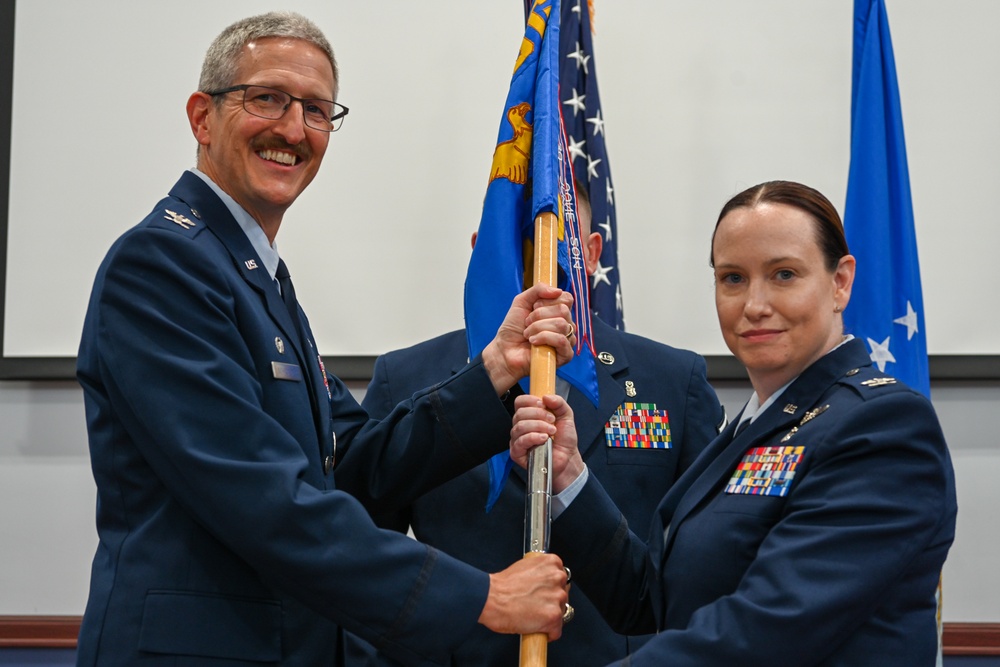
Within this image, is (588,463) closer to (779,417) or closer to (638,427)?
(638,427)

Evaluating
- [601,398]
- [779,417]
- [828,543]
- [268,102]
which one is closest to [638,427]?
[601,398]

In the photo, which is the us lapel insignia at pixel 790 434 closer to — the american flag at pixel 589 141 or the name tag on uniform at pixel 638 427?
the name tag on uniform at pixel 638 427

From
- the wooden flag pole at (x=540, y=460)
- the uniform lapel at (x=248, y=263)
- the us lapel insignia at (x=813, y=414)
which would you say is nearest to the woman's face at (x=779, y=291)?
the us lapel insignia at (x=813, y=414)

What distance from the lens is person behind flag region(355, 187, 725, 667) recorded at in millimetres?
2504

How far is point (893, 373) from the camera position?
347 centimetres

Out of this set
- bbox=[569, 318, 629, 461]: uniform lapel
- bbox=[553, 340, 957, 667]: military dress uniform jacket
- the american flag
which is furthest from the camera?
the american flag

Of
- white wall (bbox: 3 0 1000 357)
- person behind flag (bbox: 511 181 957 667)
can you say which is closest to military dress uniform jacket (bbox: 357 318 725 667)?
person behind flag (bbox: 511 181 957 667)

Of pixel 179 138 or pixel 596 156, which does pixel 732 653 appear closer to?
pixel 596 156

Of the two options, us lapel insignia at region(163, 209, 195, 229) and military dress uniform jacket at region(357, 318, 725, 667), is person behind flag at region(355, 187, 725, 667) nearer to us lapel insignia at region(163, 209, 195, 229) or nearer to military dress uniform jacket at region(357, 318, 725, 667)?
military dress uniform jacket at region(357, 318, 725, 667)

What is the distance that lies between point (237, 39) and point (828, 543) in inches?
56.5

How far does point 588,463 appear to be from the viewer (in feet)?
8.61

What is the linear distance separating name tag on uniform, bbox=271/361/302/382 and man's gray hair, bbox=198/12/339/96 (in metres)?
Result: 0.58

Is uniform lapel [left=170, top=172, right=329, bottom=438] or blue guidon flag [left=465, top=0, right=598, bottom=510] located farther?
blue guidon flag [left=465, top=0, right=598, bottom=510]

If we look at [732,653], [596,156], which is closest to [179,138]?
[596,156]
